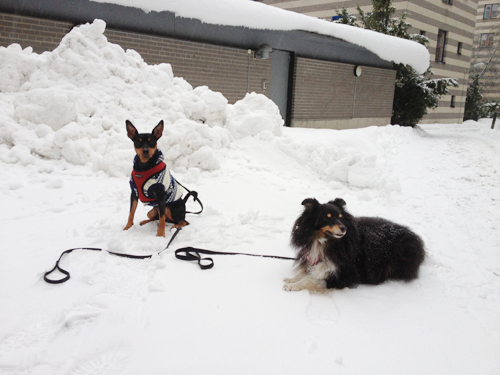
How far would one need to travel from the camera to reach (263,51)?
487 inches

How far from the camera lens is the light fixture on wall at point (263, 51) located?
486 inches

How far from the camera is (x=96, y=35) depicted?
7.21 meters

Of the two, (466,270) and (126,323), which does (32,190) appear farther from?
(466,270)

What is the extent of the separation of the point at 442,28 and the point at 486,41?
57.1 ft

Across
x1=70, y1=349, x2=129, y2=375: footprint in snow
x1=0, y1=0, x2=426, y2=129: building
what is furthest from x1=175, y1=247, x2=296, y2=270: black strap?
x1=0, y1=0, x2=426, y2=129: building

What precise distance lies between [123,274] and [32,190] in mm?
2666

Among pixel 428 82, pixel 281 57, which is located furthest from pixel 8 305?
pixel 428 82

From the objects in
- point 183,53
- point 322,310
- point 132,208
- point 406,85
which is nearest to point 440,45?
point 406,85

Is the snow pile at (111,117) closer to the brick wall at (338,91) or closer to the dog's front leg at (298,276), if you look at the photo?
the dog's front leg at (298,276)

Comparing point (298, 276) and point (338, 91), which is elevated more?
point (338, 91)

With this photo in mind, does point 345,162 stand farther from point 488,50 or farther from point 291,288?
point 488,50

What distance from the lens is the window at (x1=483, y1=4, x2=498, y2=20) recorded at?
38812mm

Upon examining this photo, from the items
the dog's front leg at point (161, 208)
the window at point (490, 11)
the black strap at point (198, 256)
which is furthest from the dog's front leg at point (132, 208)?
the window at point (490, 11)

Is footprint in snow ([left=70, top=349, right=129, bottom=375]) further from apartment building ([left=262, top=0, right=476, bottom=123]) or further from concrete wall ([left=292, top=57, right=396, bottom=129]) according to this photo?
apartment building ([left=262, top=0, right=476, bottom=123])
